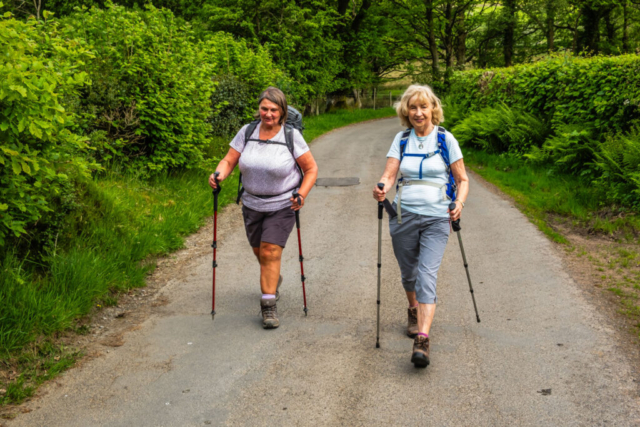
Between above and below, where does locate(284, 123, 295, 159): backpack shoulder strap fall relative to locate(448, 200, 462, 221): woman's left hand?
above

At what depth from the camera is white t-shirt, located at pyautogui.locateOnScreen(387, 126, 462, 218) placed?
16.0ft

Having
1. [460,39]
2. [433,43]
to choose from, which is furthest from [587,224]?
[460,39]

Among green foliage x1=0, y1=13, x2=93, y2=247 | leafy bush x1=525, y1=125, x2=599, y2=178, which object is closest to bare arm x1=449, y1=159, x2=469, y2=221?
green foliage x1=0, y1=13, x2=93, y2=247

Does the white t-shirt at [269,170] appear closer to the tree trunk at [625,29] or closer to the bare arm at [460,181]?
the bare arm at [460,181]

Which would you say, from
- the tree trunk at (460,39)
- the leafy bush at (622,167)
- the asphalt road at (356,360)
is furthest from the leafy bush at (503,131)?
the tree trunk at (460,39)

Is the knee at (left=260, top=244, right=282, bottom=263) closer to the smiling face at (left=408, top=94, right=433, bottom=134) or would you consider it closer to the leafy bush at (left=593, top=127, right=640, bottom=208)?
the smiling face at (left=408, top=94, right=433, bottom=134)

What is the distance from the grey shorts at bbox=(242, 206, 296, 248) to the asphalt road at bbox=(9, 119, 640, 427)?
0.85m

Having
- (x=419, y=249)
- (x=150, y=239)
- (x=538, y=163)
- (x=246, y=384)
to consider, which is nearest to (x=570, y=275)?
(x=419, y=249)

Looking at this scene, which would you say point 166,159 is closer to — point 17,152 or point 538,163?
point 17,152

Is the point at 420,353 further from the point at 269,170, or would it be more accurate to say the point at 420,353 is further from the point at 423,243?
the point at 269,170

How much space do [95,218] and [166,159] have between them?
3113mm

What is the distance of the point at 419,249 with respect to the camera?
5082 millimetres

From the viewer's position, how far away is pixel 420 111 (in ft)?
15.9

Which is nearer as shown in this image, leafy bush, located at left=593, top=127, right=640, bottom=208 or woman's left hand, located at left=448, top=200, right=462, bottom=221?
woman's left hand, located at left=448, top=200, right=462, bottom=221
